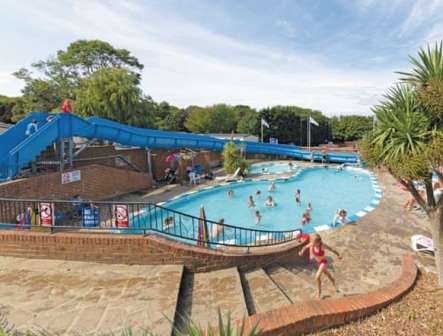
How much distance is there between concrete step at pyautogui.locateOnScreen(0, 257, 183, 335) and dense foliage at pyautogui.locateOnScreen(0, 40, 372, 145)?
15.4 m

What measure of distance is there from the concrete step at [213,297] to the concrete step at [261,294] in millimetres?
337

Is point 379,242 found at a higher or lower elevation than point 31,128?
lower

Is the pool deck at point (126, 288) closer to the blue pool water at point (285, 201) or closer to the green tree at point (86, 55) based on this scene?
the blue pool water at point (285, 201)

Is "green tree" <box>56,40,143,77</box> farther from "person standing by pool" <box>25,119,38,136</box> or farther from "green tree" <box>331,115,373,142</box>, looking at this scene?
"green tree" <box>331,115,373,142</box>

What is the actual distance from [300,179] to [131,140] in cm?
1337

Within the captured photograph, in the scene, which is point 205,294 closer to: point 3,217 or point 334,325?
point 334,325

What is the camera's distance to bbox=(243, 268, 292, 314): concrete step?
183 inches

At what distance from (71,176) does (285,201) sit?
11.7m

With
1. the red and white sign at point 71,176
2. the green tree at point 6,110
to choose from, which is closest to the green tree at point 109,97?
the red and white sign at point 71,176

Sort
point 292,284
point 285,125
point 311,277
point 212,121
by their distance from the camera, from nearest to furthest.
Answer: point 292,284 < point 311,277 < point 285,125 < point 212,121

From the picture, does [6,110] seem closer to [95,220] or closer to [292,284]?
[95,220]

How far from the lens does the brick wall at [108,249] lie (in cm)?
532

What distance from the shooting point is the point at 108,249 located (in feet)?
17.5

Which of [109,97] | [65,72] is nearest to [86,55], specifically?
[65,72]
